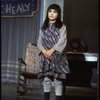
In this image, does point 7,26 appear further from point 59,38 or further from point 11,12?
point 59,38

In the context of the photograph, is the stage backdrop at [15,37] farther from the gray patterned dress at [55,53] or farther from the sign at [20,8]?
the gray patterned dress at [55,53]

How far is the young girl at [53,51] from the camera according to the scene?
3297 millimetres

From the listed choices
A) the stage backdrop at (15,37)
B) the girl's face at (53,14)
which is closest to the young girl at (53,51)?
the girl's face at (53,14)

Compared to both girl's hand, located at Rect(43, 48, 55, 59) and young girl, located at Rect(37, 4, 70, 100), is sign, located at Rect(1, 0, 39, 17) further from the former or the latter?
girl's hand, located at Rect(43, 48, 55, 59)

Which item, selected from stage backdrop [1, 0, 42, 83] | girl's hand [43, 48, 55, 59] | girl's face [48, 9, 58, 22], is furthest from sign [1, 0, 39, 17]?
girl's hand [43, 48, 55, 59]

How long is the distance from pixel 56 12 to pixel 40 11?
2.77 meters

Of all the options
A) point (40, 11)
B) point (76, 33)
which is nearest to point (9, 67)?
point (40, 11)

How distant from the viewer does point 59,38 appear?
333cm

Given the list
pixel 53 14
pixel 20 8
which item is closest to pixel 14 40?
pixel 20 8

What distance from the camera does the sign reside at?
6164mm

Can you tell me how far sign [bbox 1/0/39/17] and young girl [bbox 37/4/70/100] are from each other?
9.18ft

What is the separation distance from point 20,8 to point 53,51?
3.13m

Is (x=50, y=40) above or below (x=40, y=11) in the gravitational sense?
below

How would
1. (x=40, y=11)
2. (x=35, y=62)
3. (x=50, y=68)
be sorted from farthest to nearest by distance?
(x=40, y=11) < (x=35, y=62) < (x=50, y=68)
